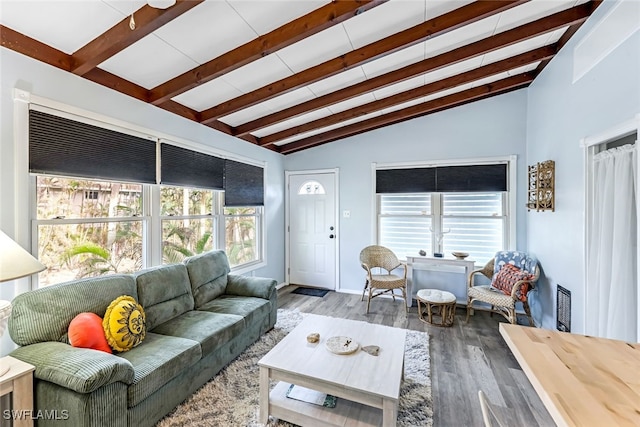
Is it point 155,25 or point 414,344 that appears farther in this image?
point 414,344

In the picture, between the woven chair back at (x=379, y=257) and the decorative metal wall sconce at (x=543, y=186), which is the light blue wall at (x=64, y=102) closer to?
the woven chair back at (x=379, y=257)

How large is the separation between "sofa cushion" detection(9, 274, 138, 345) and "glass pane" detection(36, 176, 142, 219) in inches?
24.1

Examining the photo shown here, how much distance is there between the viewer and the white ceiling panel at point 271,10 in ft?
6.02

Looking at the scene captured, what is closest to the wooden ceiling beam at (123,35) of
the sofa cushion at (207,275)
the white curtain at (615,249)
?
the sofa cushion at (207,275)

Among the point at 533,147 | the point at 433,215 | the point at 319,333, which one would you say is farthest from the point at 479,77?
the point at 319,333

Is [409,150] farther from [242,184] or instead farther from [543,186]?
[242,184]

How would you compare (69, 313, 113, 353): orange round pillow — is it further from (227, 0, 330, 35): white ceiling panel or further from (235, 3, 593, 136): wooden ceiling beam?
(235, 3, 593, 136): wooden ceiling beam

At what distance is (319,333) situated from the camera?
2.22 metres

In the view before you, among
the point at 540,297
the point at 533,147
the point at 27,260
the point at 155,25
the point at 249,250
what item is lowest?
the point at 540,297

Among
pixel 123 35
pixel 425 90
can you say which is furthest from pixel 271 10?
pixel 425 90

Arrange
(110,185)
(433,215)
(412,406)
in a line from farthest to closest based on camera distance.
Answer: (433,215) → (110,185) → (412,406)

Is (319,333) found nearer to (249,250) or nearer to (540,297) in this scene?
(249,250)

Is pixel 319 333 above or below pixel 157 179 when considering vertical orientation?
below

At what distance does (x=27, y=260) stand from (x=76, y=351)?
58 cm
